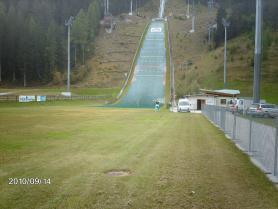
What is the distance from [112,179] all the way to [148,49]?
97.6 m

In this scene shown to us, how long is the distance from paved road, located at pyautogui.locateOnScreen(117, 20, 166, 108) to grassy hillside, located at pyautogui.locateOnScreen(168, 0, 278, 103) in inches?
143

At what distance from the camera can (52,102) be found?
60.7m

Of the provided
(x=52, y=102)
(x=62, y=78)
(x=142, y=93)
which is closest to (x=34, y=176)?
(x=52, y=102)

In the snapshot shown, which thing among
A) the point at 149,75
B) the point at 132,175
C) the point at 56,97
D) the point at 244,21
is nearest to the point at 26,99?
the point at 56,97

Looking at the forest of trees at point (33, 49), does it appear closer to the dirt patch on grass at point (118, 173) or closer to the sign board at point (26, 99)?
the sign board at point (26, 99)

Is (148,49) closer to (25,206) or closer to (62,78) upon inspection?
(62,78)

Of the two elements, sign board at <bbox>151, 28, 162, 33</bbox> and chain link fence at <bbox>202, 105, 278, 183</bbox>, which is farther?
sign board at <bbox>151, 28, 162, 33</bbox>

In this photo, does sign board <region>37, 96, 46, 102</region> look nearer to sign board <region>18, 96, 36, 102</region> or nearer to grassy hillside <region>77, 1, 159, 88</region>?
sign board <region>18, 96, 36, 102</region>

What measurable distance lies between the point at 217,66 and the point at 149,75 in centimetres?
1450

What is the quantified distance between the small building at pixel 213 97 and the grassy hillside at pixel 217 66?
24.0 feet

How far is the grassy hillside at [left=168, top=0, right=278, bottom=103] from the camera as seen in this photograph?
71250mm

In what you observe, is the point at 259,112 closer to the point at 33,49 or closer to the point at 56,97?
the point at 56,97

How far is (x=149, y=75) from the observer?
83.2 m

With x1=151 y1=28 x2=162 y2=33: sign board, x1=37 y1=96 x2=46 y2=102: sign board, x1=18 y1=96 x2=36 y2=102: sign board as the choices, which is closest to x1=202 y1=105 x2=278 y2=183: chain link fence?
x1=18 y1=96 x2=36 y2=102: sign board
